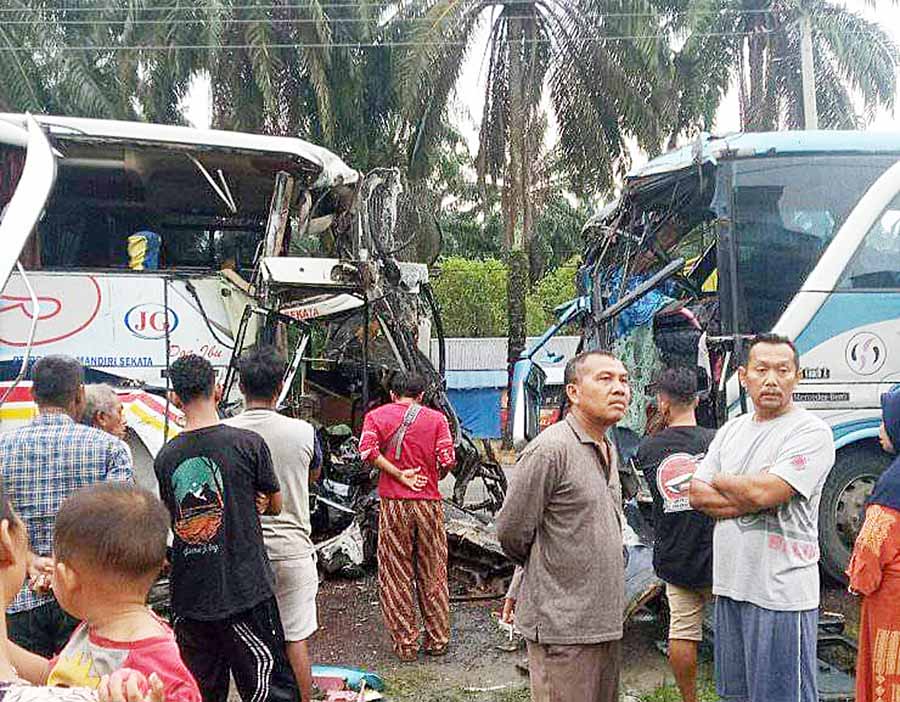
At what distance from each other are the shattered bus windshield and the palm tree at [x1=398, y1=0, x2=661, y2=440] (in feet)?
35.4

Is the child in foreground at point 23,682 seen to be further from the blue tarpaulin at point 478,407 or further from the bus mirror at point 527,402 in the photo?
the blue tarpaulin at point 478,407

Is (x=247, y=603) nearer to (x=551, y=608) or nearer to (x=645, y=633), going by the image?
(x=551, y=608)

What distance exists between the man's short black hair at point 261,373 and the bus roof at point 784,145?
3.50 m

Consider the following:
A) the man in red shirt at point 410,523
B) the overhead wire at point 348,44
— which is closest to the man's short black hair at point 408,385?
the man in red shirt at point 410,523

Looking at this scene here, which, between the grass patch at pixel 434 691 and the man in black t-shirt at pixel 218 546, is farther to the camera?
the grass patch at pixel 434 691

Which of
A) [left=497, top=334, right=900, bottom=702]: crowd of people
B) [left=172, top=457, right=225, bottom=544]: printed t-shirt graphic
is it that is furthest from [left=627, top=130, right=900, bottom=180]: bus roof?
Answer: [left=172, top=457, right=225, bottom=544]: printed t-shirt graphic

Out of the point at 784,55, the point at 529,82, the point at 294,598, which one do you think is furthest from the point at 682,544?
the point at 784,55

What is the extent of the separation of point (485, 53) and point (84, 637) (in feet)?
56.2

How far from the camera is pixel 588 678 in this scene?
9.75ft

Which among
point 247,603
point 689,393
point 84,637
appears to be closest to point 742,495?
point 689,393

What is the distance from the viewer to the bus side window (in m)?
5.96

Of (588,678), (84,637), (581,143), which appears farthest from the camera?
(581,143)

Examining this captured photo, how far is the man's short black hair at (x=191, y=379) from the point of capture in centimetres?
352

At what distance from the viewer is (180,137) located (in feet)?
20.4
